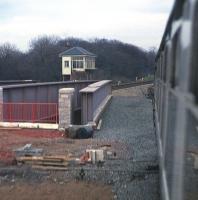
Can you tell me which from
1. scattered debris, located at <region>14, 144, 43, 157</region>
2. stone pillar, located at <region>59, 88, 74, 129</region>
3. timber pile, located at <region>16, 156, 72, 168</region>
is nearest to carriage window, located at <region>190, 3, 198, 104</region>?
timber pile, located at <region>16, 156, 72, 168</region>

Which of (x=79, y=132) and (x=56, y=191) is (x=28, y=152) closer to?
(x=56, y=191)

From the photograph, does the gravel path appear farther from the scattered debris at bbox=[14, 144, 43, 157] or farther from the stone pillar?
the scattered debris at bbox=[14, 144, 43, 157]

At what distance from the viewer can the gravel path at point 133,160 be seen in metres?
8.84

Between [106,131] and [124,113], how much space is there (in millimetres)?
9437

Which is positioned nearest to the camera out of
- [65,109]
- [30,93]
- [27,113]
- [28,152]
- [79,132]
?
[28,152]

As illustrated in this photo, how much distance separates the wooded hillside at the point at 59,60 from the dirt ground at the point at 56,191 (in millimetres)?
68849

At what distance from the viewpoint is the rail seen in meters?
21.2

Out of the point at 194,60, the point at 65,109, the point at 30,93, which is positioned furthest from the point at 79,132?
the point at 194,60

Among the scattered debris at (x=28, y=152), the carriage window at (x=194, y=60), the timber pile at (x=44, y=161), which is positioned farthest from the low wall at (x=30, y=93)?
the carriage window at (x=194, y=60)

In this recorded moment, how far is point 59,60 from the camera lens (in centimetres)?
9356

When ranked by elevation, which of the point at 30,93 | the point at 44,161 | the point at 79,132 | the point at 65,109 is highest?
the point at 30,93

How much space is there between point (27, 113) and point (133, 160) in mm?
10939

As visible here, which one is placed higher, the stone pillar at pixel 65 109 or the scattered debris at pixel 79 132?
the stone pillar at pixel 65 109

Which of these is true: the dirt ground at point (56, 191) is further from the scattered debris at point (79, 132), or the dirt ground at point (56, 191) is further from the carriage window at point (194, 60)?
the scattered debris at point (79, 132)
